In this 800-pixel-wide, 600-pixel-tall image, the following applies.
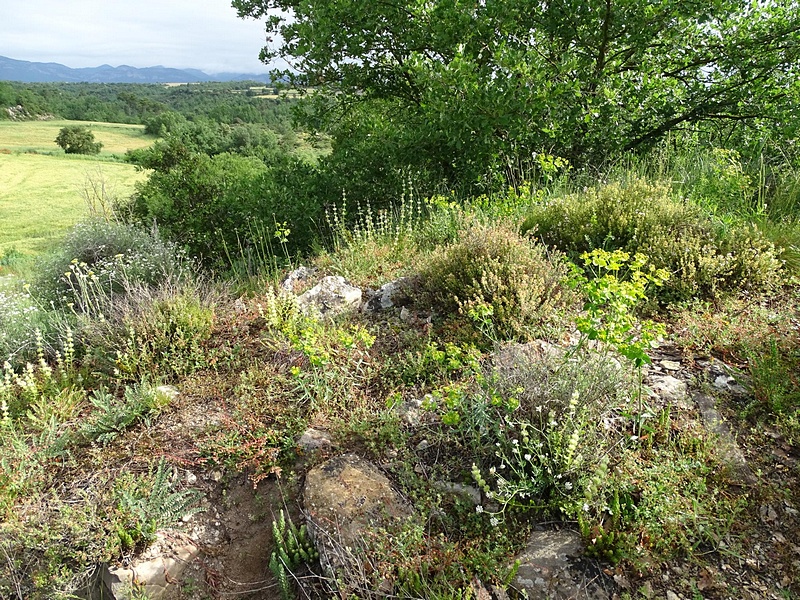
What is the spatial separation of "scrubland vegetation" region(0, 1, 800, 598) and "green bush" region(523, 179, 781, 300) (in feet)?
0.09

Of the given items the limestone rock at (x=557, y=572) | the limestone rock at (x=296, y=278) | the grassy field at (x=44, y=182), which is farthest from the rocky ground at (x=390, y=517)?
the grassy field at (x=44, y=182)

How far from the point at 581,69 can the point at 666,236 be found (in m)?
2.81

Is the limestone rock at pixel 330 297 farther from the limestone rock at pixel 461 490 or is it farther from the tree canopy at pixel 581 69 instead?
the tree canopy at pixel 581 69

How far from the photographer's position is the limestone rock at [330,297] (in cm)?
415

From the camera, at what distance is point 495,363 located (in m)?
3.03

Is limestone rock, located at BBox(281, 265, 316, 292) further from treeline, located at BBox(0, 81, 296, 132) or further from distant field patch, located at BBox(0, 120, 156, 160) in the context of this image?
treeline, located at BBox(0, 81, 296, 132)

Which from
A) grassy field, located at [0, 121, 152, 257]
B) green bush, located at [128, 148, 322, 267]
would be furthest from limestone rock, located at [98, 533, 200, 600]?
grassy field, located at [0, 121, 152, 257]

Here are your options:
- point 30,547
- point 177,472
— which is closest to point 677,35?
point 177,472

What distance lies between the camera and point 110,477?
2910mm

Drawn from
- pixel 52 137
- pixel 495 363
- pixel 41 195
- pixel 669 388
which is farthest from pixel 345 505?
pixel 52 137

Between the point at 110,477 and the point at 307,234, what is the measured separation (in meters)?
4.60

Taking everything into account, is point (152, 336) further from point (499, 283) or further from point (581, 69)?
point (581, 69)

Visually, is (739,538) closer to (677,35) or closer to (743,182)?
(743,182)

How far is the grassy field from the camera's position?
56.1 feet
